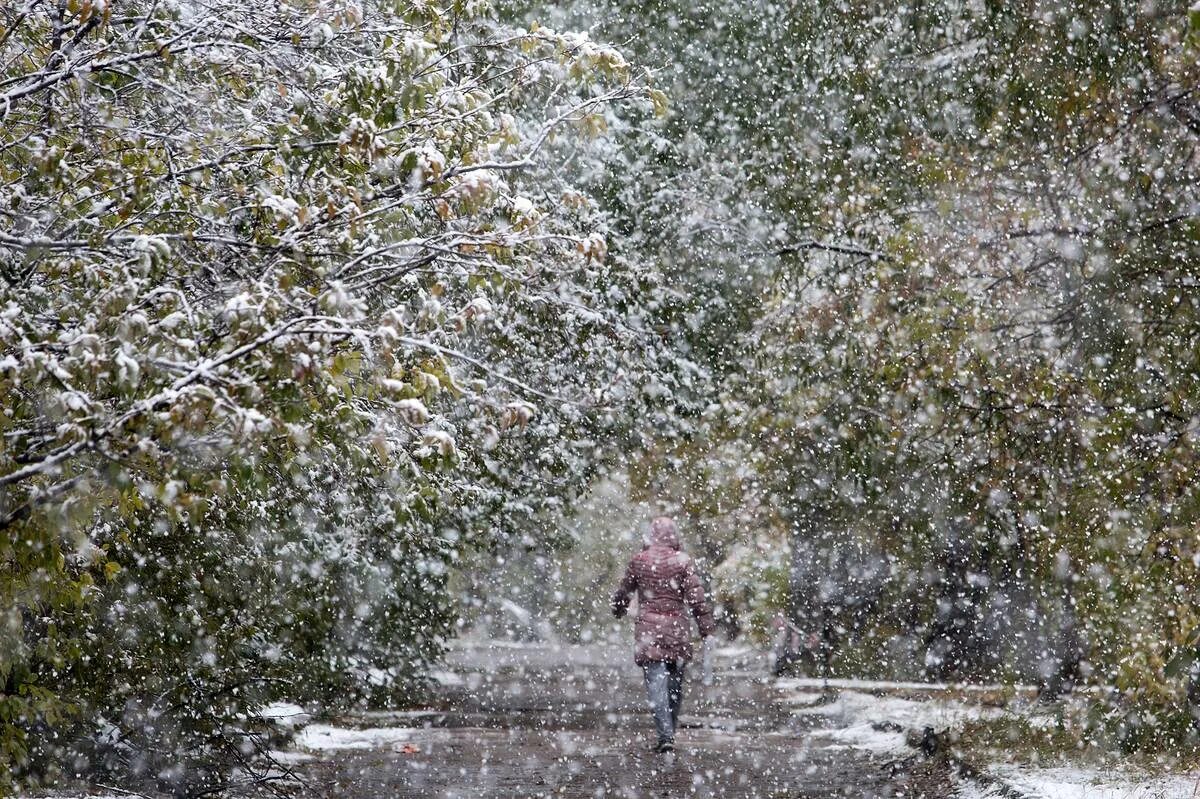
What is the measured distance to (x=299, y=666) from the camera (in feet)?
32.3

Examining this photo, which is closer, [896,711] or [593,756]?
[593,756]

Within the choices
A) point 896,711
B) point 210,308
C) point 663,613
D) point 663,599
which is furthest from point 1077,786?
point 210,308

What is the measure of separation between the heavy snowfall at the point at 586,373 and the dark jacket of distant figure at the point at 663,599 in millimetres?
44

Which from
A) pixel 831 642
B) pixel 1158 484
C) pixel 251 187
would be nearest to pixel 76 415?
pixel 251 187

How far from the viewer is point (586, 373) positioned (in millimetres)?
12469

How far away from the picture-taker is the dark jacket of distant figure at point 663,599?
1091 cm

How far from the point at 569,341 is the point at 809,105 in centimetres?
408

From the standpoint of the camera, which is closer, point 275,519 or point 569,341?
point 275,519

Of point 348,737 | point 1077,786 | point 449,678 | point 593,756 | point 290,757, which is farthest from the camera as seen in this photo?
point 449,678

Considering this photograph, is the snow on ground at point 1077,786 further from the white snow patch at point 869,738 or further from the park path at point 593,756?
the white snow patch at point 869,738

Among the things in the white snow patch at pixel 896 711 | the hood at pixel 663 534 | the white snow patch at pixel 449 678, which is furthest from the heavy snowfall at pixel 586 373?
the white snow patch at pixel 449 678

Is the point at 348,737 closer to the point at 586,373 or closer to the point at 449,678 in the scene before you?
the point at 586,373

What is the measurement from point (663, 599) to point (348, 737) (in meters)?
3.50

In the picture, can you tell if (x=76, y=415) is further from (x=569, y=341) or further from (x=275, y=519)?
(x=569, y=341)
